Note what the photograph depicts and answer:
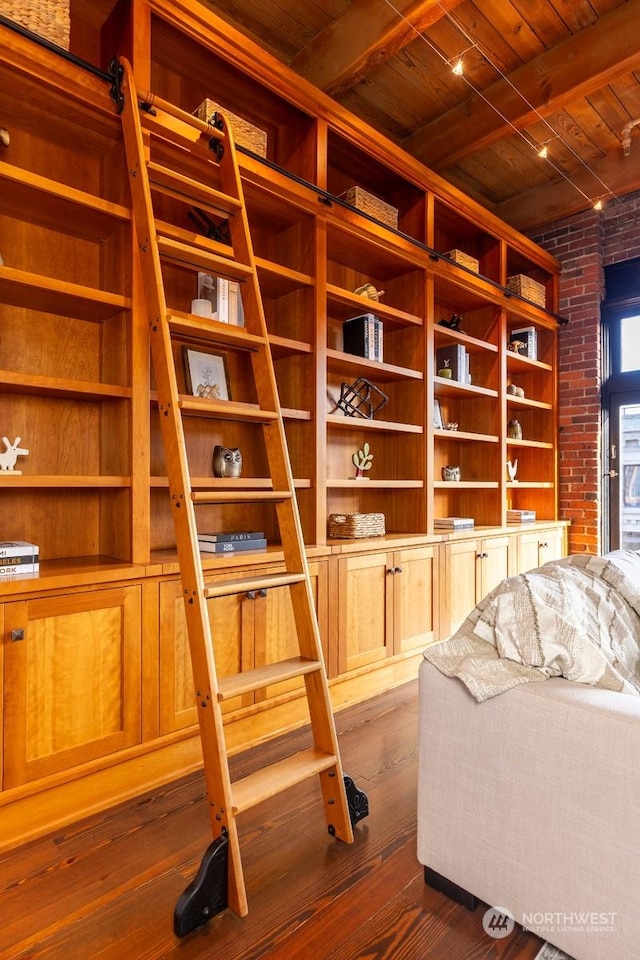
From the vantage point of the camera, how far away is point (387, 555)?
123 inches

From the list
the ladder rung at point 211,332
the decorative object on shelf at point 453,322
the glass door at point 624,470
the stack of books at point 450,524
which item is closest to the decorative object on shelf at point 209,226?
the ladder rung at point 211,332

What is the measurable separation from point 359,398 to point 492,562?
1.50 meters

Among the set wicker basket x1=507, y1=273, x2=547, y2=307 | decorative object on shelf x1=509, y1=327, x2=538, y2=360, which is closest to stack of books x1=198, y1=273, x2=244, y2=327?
wicker basket x1=507, y1=273, x2=547, y2=307

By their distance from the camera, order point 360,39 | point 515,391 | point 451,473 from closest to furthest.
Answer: point 360,39
point 451,473
point 515,391

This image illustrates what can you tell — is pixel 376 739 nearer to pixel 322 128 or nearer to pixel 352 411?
pixel 352 411

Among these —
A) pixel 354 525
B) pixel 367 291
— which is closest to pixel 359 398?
pixel 367 291

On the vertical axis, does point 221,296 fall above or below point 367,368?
above

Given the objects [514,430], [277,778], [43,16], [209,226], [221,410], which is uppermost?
[43,16]

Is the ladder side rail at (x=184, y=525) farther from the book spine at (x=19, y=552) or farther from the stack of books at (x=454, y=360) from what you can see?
the stack of books at (x=454, y=360)

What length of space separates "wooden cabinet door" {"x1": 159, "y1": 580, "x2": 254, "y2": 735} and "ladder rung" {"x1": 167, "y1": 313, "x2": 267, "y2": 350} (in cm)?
93

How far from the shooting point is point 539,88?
10.5 ft

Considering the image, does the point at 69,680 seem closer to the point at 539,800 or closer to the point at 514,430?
the point at 539,800

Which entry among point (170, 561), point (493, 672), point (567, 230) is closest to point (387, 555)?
point (170, 561)

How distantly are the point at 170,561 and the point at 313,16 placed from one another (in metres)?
2.86
